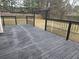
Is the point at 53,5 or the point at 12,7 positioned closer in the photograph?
the point at 53,5

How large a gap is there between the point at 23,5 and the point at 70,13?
22.4 feet

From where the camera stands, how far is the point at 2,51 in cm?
292

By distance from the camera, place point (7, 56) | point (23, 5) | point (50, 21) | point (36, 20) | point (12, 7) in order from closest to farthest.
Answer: point (7, 56), point (50, 21), point (36, 20), point (12, 7), point (23, 5)

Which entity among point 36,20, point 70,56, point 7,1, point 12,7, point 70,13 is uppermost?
point 7,1

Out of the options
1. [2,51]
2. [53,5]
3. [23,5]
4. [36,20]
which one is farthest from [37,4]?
[2,51]

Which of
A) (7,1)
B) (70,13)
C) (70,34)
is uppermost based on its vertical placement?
(7,1)

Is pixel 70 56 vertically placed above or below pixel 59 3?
below

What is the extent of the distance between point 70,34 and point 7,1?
434 inches

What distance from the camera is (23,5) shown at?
46.1 ft

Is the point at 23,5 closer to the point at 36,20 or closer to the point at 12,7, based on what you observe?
the point at 12,7

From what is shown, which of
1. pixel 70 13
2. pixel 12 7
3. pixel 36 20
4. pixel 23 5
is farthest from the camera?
pixel 23 5

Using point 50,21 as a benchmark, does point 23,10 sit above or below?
above

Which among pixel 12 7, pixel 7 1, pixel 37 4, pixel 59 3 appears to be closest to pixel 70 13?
pixel 59 3

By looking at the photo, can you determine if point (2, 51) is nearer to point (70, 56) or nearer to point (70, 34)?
point (70, 56)
